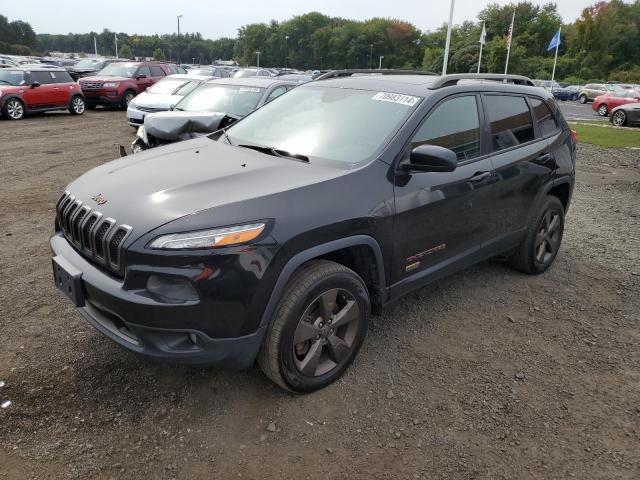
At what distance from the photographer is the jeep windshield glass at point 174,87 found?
11.9 meters

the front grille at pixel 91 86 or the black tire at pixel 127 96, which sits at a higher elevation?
the front grille at pixel 91 86

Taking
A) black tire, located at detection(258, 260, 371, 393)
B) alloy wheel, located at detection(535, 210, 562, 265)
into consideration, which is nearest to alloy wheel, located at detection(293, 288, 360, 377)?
black tire, located at detection(258, 260, 371, 393)

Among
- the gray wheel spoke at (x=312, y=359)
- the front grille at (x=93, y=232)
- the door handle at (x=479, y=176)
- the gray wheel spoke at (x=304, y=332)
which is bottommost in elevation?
the gray wheel spoke at (x=312, y=359)

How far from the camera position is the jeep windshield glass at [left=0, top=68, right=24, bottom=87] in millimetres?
15120

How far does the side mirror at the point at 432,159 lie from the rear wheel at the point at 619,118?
19.7 meters

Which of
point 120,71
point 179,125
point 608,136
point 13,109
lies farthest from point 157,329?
point 120,71

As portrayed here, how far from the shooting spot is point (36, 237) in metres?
5.32

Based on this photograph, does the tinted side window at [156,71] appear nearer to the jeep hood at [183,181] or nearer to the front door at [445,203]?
the jeep hood at [183,181]

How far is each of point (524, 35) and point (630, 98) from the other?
216 feet

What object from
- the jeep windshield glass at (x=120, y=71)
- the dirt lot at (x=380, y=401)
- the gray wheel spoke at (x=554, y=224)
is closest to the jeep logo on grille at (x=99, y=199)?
the dirt lot at (x=380, y=401)

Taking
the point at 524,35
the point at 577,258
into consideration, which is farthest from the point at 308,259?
the point at 524,35

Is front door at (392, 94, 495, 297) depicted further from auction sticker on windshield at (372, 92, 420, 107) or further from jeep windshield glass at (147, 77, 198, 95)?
jeep windshield glass at (147, 77, 198, 95)

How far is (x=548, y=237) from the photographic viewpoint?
4836 mm

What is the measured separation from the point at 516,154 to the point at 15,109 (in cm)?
1557
